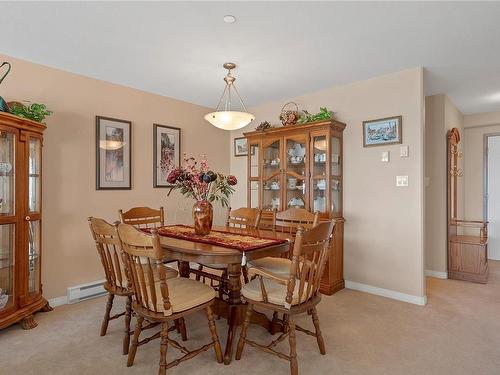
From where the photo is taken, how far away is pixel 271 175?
13.4 ft

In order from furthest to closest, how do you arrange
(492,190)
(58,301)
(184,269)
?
(492,190) < (58,301) < (184,269)

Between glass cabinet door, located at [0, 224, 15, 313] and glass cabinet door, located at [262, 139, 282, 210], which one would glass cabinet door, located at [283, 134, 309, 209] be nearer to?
glass cabinet door, located at [262, 139, 282, 210]

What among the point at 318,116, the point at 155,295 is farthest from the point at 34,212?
Answer: the point at 318,116

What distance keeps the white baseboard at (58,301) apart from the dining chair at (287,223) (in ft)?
6.44

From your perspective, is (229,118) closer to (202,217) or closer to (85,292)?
(202,217)

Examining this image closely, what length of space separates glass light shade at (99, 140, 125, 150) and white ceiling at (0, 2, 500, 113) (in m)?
0.69

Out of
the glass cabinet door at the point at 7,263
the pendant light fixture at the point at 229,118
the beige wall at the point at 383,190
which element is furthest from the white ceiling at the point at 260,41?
the glass cabinet door at the point at 7,263

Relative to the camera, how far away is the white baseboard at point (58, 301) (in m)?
3.04

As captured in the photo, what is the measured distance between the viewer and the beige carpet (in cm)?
201

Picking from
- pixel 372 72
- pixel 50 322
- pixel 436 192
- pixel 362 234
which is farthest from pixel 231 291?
pixel 436 192

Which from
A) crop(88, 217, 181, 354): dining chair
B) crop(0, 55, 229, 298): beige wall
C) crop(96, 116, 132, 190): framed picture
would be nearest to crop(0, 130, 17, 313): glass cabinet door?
crop(0, 55, 229, 298): beige wall

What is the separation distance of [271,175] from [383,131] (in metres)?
1.44

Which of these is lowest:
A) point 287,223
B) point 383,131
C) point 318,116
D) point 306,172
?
point 287,223

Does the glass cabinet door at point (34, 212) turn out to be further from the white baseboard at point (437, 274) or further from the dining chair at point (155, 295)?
the white baseboard at point (437, 274)
